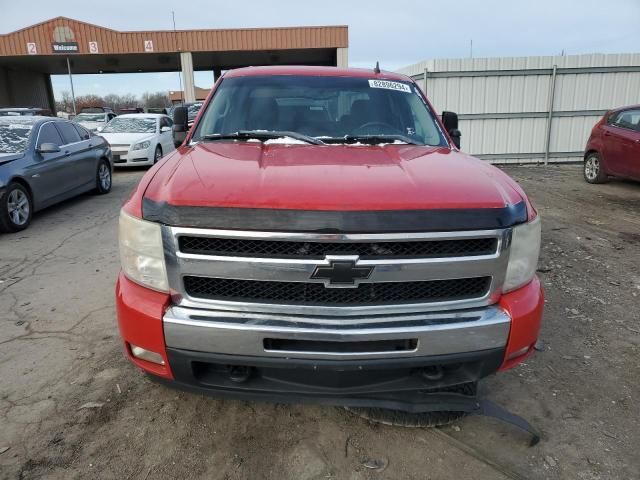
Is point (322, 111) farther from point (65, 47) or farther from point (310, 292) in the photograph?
point (65, 47)

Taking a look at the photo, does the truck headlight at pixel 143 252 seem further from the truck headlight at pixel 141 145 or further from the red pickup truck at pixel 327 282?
the truck headlight at pixel 141 145

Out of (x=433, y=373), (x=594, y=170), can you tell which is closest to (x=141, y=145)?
(x=594, y=170)

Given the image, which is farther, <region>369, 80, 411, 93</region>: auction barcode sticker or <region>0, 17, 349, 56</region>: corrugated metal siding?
<region>0, 17, 349, 56</region>: corrugated metal siding

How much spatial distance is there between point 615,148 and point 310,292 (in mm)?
9752

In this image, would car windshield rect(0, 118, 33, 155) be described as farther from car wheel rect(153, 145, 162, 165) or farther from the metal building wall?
the metal building wall

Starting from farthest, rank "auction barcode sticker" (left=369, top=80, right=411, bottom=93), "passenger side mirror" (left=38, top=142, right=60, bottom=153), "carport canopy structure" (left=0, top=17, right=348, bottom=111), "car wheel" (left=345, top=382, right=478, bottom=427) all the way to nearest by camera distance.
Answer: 1. "carport canopy structure" (left=0, top=17, right=348, bottom=111)
2. "passenger side mirror" (left=38, top=142, right=60, bottom=153)
3. "auction barcode sticker" (left=369, top=80, right=411, bottom=93)
4. "car wheel" (left=345, top=382, right=478, bottom=427)

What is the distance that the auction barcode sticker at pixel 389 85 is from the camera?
376 centimetres

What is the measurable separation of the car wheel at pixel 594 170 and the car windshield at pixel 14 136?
1077 cm

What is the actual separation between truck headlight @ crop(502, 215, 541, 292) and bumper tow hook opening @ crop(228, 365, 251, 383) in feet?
4.04

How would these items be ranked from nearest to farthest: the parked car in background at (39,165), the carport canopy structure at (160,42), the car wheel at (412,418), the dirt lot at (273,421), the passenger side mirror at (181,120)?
1. the dirt lot at (273,421)
2. the car wheel at (412,418)
3. the passenger side mirror at (181,120)
4. the parked car in background at (39,165)
5. the carport canopy structure at (160,42)

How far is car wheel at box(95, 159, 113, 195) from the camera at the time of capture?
30.7ft

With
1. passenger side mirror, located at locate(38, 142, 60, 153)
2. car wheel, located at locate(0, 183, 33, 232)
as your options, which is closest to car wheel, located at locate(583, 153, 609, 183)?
passenger side mirror, located at locate(38, 142, 60, 153)

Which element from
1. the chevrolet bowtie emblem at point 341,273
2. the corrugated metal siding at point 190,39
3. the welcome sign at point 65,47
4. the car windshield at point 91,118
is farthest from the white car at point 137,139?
the welcome sign at point 65,47

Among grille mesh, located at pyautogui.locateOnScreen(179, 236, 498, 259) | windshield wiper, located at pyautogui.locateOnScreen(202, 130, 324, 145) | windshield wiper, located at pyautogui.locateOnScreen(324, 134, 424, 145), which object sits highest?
windshield wiper, located at pyautogui.locateOnScreen(202, 130, 324, 145)
